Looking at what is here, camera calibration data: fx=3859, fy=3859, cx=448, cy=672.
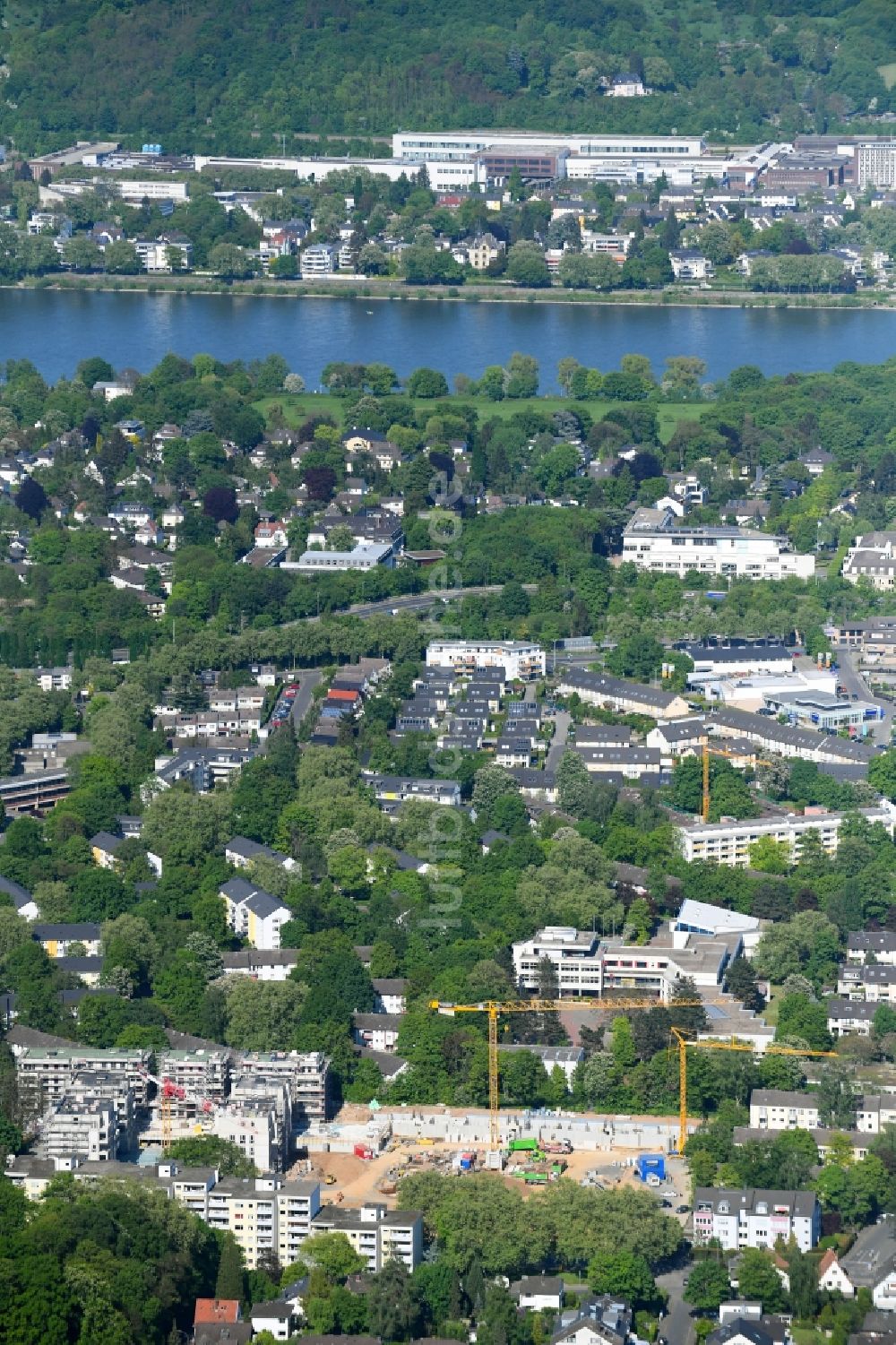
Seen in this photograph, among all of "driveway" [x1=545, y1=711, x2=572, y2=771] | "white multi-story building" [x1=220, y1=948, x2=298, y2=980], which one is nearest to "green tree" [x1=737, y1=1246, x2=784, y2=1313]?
"white multi-story building" [x1=220, y1=948, x2=298, y2=980]

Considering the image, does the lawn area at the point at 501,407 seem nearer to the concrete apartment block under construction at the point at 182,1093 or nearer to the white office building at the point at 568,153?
the white office building at the point at 568,153

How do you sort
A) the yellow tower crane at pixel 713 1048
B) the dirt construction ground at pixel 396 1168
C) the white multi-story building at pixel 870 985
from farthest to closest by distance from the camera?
1. the white multi-story building at pixel 870 985
2. the yellow tower crane at pixel 713 1048
3. the dirt construction ground at pixel 396 1168

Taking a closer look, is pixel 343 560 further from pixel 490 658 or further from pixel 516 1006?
pixel 516 1006

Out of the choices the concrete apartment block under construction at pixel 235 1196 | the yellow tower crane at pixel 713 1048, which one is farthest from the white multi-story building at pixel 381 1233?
the yellow tower crane at pixel 713 1048

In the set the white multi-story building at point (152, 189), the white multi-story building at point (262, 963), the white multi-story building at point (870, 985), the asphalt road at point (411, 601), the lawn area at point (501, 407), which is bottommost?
the white multi-story building at point (152, 189)

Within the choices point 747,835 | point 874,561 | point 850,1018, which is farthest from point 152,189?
point 850,1018

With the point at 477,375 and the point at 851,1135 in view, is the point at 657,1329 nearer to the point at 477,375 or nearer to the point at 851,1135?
the point at 851,1135
